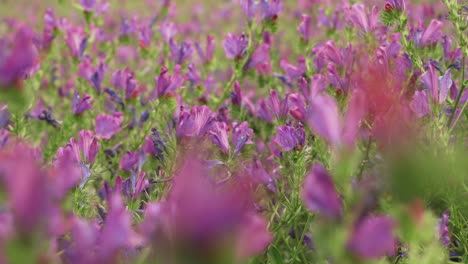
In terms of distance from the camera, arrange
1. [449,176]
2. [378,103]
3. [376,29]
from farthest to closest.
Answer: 1. [376,29]
2. [449,176]
3. [378,103]

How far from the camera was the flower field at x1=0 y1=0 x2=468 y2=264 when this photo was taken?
24.3 inches

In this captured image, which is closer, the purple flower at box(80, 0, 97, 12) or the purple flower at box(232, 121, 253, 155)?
the purple flower at box(232, 121, 253, 155)

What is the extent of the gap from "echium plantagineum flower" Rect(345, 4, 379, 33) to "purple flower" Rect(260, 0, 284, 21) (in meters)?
0.33

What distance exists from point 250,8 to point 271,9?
10 cm

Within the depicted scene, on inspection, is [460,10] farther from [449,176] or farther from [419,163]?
[419,163]

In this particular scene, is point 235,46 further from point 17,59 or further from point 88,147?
point 17,59

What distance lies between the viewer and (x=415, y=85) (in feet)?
6.13

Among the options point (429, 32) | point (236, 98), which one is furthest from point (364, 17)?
point (236, 98)

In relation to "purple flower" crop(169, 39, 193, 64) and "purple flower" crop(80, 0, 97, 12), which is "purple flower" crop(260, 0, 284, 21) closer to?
"purple flower" crop(169, 39, 193, 64)

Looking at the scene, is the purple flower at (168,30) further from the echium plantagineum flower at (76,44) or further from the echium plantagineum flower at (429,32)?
the echium plantagineum flower at (429,32)

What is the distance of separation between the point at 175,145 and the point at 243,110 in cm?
75

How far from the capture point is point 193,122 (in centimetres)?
145

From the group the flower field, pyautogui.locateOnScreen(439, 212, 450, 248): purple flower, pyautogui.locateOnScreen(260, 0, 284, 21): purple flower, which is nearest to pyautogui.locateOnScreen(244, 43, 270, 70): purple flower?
the flower field

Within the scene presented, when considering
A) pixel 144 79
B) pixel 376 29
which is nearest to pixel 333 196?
pixel 376 29
